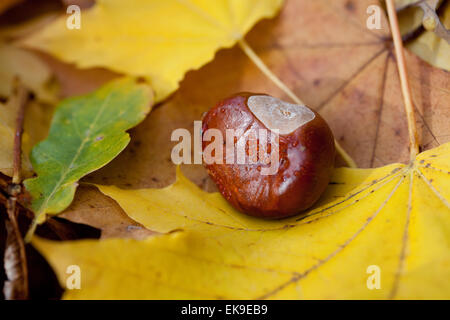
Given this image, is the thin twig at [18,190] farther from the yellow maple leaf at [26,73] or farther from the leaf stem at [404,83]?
the leaf stem at [404,83]

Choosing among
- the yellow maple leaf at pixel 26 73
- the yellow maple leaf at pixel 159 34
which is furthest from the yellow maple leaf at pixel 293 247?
the yellow maple leaf at pixel 26 73

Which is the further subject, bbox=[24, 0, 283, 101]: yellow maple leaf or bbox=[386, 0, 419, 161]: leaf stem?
bbox=[24, 0, 283, 101]: yellow maple leaf

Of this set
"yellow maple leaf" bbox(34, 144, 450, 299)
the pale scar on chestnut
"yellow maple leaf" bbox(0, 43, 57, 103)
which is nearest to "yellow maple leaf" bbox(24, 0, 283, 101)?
"yellow maple leaf" bbox(0, 43, 57, 103)

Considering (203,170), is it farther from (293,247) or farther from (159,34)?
(159,34)

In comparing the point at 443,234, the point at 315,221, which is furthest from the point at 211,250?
the point at 443,234

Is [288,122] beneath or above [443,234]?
above

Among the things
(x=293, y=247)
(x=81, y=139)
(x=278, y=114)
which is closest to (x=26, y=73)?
(x=81, y=139)

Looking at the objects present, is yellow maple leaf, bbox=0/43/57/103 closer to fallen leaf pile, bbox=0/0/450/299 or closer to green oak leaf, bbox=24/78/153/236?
fallen leaf pile, bbox=0/0/450/299

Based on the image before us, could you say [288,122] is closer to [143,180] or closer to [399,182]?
[399,182]
